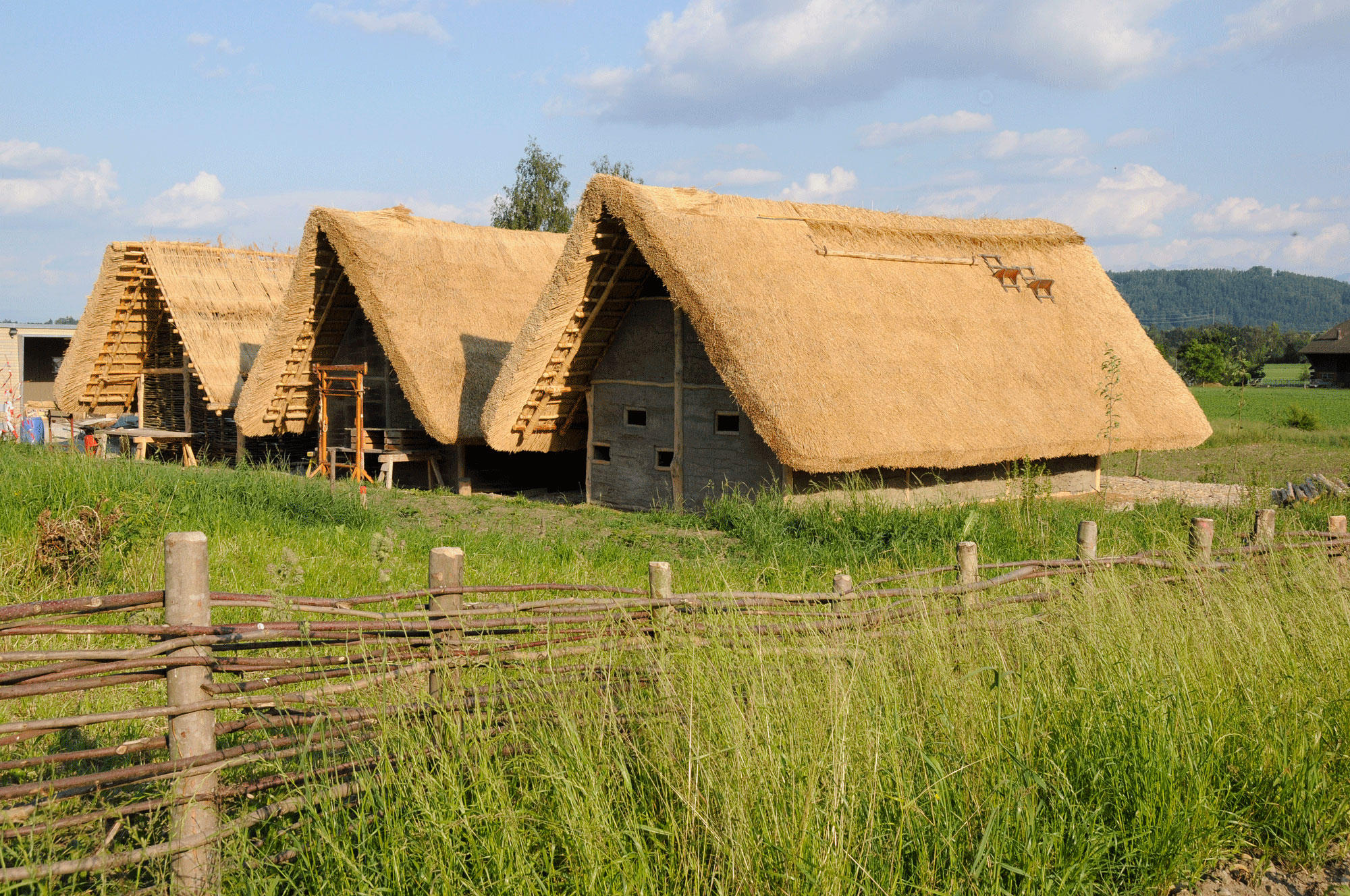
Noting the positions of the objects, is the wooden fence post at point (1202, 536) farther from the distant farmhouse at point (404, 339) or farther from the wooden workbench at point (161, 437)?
the wooden workbench at point (161, 437)

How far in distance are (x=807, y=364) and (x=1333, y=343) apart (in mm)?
52836

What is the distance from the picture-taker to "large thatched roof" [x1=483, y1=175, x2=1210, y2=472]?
31.7ft

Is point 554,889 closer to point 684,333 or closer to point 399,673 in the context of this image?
point 399,673

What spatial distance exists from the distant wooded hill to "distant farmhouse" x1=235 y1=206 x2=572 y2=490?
135 m

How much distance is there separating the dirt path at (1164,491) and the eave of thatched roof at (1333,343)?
136 feet

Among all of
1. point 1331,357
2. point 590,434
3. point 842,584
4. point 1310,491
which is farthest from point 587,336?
point 1331,357

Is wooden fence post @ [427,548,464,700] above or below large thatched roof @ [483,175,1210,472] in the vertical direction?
below

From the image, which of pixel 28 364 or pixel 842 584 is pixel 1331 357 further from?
pixel 28 364

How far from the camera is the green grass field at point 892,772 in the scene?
2576 mm

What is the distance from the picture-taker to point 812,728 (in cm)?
290

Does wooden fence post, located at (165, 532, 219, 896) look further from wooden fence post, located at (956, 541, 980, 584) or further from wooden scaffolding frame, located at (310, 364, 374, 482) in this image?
wooden scaffolding frame, located at (310, 364, 374, 482)

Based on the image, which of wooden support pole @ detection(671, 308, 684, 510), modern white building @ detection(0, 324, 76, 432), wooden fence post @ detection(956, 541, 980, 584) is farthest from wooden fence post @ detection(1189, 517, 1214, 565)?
modern white building @ detection(0, 324, 76, 432)

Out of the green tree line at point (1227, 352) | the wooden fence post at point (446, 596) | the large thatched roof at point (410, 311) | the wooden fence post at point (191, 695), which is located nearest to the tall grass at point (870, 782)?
the wooden fence post at point (191, 695)

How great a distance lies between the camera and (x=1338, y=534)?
245 inches
